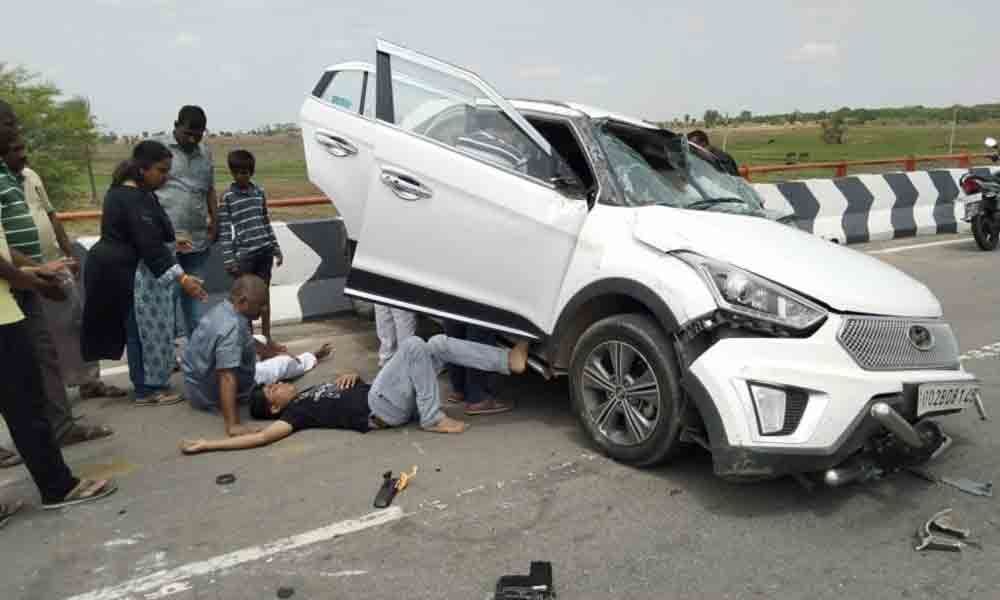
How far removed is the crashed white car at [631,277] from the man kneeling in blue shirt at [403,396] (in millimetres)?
166

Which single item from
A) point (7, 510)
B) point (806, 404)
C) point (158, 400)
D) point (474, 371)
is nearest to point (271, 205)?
point (158, 400)

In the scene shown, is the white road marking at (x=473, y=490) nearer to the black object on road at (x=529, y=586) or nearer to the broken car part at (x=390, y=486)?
the broken car part at (x=390, y=486)

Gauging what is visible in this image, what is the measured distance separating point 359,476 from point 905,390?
249cm

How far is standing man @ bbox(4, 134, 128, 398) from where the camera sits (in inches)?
179

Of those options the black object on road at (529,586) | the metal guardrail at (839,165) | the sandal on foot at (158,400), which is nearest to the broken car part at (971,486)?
the black object on road at (529,586)

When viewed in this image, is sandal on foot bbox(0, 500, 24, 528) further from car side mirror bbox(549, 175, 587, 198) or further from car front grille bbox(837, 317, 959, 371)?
car front grille bbox(837, 317, 959, 371)

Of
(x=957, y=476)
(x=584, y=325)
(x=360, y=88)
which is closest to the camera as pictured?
(x=957, y=476)

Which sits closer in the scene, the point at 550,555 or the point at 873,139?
the point at 550,555

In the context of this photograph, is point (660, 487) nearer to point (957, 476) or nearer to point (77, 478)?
point (957, 476)

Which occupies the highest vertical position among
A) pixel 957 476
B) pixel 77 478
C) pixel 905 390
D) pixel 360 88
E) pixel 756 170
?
pixel 360 88

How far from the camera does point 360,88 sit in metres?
4.77

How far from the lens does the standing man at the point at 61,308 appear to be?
14.9 ft

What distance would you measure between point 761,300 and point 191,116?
422cm

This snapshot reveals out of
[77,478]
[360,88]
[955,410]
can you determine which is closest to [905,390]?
[955,410]
